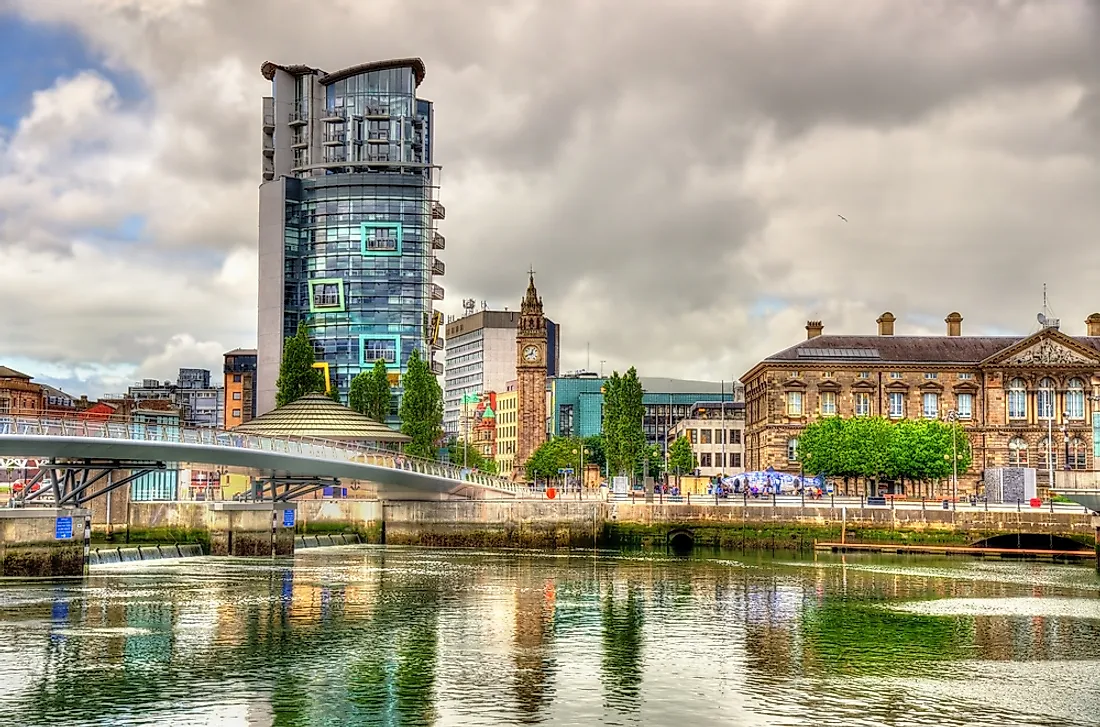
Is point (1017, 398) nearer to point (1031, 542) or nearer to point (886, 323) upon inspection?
point (886, 323)

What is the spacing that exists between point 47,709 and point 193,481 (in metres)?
142

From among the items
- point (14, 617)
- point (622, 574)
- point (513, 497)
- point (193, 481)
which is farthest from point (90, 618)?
point (193, 481)

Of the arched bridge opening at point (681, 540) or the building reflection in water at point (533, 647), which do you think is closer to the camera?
the building reflection in water at point (533, 647)

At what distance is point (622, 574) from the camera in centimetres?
7638

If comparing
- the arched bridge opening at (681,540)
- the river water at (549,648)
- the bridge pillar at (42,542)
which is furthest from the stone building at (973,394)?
the bridge pillar at (42,542)

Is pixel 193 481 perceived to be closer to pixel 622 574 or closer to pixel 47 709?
pixel 622 574

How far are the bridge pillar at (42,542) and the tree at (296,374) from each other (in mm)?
78121

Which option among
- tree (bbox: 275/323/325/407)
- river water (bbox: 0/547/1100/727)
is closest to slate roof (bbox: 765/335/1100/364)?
tree (bbox: 275/323/325/407)

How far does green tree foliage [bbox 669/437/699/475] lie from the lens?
183m

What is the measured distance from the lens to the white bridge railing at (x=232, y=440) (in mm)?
64938

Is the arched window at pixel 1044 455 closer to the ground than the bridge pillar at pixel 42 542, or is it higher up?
higher up

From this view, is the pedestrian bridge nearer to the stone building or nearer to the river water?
the river water

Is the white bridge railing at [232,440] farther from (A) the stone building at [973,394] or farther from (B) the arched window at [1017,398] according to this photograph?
(B) the arched window at [1017,398]

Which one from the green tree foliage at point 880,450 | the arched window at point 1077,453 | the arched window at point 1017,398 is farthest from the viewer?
the arched window at point 1017,398
